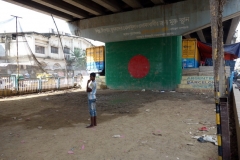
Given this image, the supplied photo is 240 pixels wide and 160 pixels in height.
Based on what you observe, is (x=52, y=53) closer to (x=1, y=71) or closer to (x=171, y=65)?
(x=1, y=71)

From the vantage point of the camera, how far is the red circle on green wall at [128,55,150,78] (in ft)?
42.2

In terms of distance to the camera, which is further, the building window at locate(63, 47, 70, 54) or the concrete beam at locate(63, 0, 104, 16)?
the building window at locate(63, 47, 70, 54)

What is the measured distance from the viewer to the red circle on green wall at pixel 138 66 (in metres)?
12.9

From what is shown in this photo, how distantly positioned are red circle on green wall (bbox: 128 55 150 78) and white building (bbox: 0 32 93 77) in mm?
5705

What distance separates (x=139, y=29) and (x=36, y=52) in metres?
23.9

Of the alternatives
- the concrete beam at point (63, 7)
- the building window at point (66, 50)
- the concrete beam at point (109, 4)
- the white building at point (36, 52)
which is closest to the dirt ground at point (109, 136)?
the concrete beam at point (109, 4)

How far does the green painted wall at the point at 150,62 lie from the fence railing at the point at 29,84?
398cm

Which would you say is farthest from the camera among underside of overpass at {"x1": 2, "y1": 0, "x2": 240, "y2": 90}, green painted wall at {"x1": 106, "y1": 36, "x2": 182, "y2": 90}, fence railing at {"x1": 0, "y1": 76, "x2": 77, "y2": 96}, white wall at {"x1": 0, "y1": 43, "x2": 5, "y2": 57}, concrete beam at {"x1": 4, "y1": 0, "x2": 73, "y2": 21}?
white wall at {"x1": 0, "y1": 43, "x2": 5, "y2": 57}

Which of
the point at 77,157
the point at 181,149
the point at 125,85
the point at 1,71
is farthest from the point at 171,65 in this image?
the point at 1,71

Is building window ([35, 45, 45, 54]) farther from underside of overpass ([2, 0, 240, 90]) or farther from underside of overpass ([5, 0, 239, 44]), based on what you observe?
underside of overpass ([5, 0, 239, 44])

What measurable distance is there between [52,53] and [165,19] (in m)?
28.3

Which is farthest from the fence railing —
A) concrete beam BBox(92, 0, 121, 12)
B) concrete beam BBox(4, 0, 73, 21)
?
concrete beam BBox(92, 0, 121, 12)

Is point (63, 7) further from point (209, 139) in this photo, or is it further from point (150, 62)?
point (209, 139)

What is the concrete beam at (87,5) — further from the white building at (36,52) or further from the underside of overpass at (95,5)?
the white building at (36,52)
